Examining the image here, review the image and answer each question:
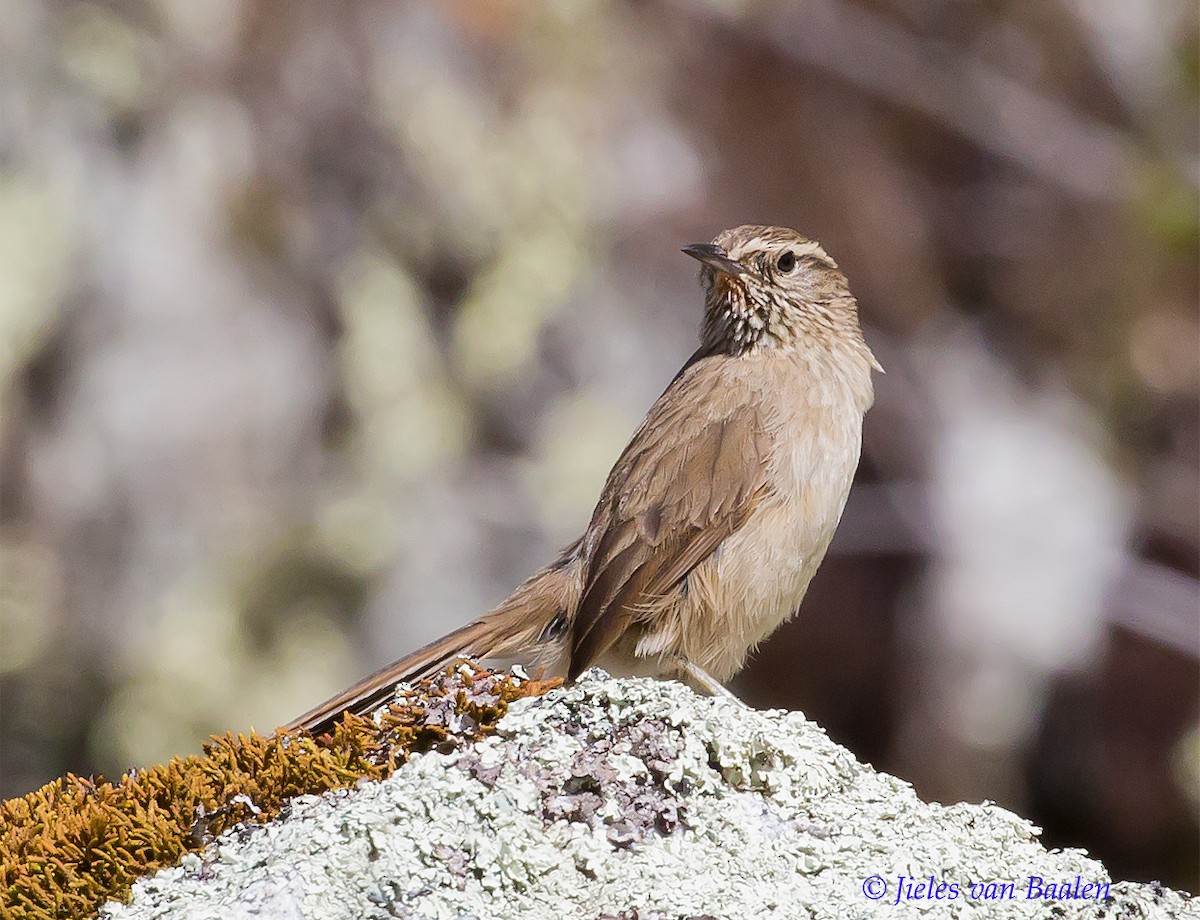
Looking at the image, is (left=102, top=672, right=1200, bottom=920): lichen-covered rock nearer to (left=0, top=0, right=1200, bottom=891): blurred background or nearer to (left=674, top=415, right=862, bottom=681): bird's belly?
(left=674, top=415, right=862, bottom=681): bird's belly

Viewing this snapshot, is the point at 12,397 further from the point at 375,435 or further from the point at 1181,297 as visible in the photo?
the point at 1181,297

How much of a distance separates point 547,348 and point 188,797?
4.88 meters

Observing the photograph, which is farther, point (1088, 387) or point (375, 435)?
point (1088, 387)

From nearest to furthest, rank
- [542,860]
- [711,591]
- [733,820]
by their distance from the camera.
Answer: [542,860] → [733,820] → [711,591]

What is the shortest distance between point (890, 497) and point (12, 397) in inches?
185

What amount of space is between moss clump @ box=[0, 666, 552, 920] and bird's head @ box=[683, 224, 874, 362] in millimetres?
2407

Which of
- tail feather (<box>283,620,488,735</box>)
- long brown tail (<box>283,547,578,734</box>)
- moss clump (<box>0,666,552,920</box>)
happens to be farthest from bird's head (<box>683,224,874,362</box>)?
moss clump (<box>0,666,552,920</box>)

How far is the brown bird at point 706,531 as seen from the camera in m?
4.53

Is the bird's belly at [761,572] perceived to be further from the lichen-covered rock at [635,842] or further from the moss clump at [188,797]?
the moss clump at [188,797]

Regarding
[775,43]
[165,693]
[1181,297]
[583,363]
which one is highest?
[775,43]

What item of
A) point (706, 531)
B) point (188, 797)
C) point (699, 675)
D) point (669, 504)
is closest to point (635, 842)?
point (188, 797)

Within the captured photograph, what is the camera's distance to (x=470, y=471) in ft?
24.4

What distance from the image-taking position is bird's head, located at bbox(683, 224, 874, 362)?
5.27 meters


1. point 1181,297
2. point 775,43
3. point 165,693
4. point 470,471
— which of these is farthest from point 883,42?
point 165,693
